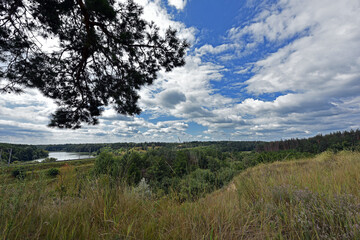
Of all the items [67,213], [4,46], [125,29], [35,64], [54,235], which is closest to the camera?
[54,235]

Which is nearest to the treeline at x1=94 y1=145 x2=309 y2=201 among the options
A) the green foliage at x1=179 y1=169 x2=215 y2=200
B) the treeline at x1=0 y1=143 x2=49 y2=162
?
the green foliage at x1=179 y1=169 x2=215 y2=200

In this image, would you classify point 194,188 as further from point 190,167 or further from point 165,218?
point 165,218

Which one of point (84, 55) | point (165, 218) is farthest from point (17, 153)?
point (165, 218)

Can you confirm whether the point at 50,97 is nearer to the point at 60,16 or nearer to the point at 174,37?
the point at 60,16

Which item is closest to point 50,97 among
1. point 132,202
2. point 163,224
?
point 132,202

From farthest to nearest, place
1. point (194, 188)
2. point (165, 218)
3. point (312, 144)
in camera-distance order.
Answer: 1. point (312, 144)
2. point (194, 188)
3. point (165, 218)

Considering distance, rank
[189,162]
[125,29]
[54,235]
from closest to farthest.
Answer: [54,235], [189,162], [125,29]

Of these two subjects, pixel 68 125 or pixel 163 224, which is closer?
pixel 163 224

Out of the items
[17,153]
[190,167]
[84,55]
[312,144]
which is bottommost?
[312,144]

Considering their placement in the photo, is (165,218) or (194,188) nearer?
(165,218)

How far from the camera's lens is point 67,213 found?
1.75 meters

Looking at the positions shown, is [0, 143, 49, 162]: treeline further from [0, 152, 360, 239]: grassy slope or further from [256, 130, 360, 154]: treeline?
[256, 130, 360, 154]: treeline

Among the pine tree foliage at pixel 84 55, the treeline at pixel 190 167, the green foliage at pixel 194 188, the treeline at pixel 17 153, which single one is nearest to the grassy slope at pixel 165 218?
the green foliage at pixel 194 188

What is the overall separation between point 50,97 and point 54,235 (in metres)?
5.27
